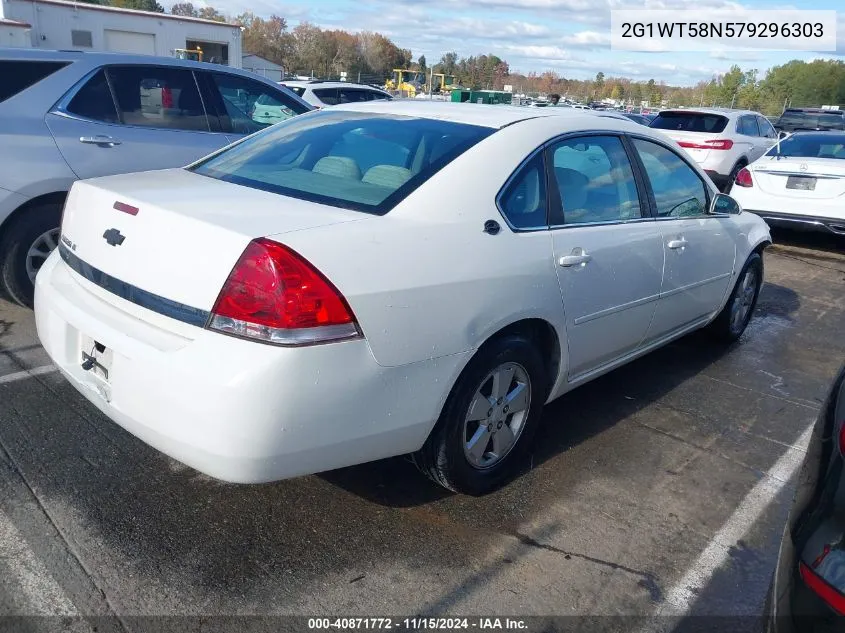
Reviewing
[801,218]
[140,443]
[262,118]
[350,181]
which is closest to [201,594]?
[140,443]

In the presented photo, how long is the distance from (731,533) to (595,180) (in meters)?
1.77

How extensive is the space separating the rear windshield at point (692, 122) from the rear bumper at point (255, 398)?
12.0 m

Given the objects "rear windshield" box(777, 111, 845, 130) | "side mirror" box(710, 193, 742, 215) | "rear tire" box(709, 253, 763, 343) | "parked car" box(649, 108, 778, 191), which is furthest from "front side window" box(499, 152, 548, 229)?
"rear windshield" box(777, 111, 845, 130)

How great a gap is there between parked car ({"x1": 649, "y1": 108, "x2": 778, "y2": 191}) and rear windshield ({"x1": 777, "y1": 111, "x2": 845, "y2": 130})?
32.1 ft

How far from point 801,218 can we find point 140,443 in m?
8.14

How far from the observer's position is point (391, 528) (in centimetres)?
294

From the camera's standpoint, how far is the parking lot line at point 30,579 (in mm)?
2375

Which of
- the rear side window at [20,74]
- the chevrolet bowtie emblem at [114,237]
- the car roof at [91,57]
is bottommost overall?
the chevrolet bowtie emblem at [114,237]

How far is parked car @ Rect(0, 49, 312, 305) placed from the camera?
4605mm

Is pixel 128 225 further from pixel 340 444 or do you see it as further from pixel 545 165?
pixel 545 165

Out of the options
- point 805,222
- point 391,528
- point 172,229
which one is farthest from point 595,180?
point 805,222

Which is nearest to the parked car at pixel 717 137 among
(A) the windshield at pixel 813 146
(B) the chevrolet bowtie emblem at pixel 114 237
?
(A) the windshield at pixel 813 146

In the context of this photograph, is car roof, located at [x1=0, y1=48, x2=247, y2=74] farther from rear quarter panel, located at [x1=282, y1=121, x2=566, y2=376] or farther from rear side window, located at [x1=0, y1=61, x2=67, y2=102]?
rear quarter panel, located at [x1=282, y1=121, x2=566, y2=376]

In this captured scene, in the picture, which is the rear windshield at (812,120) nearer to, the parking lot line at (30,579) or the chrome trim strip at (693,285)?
the chrome trim strip at (693,285)
